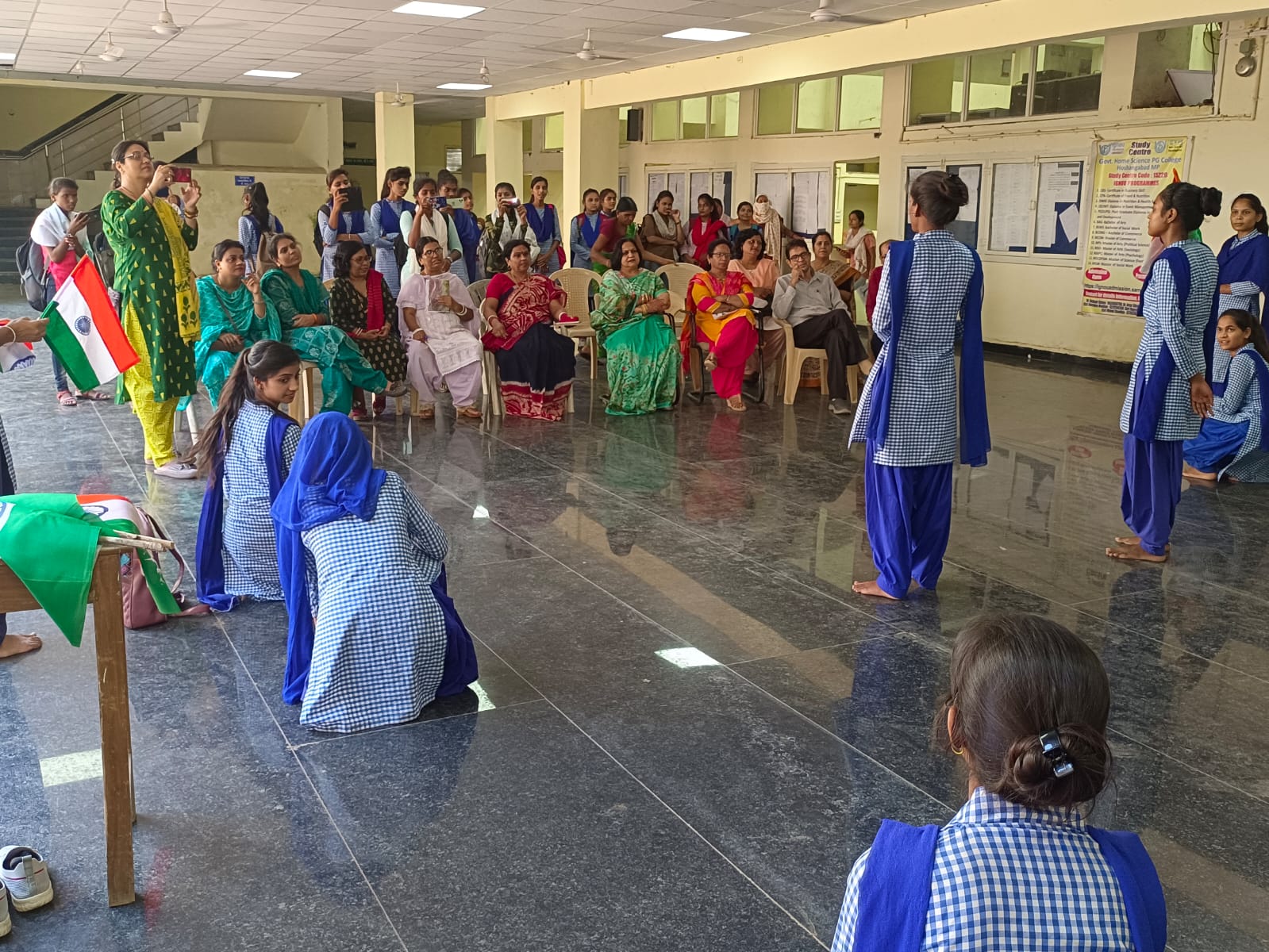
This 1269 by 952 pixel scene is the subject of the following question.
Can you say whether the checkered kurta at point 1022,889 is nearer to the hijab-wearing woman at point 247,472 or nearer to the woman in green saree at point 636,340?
the hijab-wearing woman at point 247,472

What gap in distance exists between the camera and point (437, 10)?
31.2 feet

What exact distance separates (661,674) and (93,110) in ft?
59.7

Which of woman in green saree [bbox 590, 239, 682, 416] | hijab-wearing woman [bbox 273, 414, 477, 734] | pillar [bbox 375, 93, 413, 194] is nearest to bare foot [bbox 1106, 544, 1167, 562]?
hijab-wearing woman [bbox 273, 414, 477, 734]

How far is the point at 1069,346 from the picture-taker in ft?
33.6

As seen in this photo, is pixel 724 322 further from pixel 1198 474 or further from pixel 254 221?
pixel 254 221

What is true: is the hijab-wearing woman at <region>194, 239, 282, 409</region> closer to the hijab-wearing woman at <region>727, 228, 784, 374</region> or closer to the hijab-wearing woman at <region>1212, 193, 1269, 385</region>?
the hijab-wearing woman at <region>727, 228, 784, 374</region>

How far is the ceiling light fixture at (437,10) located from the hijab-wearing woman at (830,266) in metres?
3.44

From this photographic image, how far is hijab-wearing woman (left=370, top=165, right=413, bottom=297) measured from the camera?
341 inches

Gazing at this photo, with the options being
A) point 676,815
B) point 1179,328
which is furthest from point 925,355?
point 676,815

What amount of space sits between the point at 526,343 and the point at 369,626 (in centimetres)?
430

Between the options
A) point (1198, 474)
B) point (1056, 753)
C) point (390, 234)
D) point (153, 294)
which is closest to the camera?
point (1056, 753)

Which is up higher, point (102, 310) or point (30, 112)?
point (30, 112)

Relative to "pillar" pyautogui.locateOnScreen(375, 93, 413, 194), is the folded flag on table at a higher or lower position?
lower

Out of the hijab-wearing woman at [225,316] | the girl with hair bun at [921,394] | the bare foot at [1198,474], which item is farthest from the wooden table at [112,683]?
the bare foot at [1198,474]
